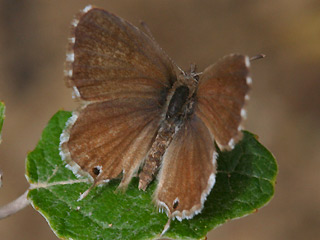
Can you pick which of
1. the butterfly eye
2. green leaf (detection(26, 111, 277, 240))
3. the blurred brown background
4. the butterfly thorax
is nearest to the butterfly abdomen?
the butterfly thorax

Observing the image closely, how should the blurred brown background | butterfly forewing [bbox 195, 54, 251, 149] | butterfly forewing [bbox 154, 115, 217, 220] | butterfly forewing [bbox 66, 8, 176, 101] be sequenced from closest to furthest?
butterfly forewing [bbox 195, 54, 251, 149] < butterfly forewing [bbox 154, 115, 217, 220] < butterfly forewing [bbox 66, 8, 176, 101] < the blurred brown background

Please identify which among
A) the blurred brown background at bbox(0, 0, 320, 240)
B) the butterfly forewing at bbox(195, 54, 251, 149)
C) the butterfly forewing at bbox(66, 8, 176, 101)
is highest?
the butterfly forewing at bbox(66, 8, 176, 101)

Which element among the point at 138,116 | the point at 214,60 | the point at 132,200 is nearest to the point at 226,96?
the point at 138,116

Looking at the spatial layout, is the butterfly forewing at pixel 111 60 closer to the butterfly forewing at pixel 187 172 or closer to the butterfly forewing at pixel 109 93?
the butterfly forewing at pixel 109 93

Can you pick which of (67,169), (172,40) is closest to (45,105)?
(172,40)

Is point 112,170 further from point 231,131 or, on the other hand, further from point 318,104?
point 318,104

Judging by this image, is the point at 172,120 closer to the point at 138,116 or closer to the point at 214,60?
the point at 138,116

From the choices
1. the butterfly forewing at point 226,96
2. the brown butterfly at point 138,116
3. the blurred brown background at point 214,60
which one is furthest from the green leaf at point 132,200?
the blurred brown background at point 214,60

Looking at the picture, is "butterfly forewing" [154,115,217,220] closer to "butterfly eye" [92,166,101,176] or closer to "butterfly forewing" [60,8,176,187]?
"butterfly forewing" [60,8,176,187]
